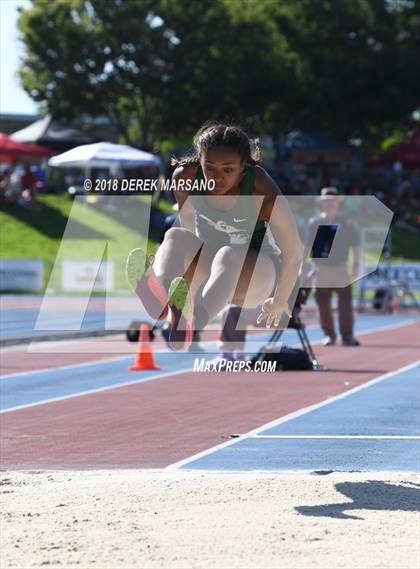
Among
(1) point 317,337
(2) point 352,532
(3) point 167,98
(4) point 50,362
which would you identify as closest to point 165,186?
(2) point 352,532

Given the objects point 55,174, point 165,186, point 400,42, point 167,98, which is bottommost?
point 165,186

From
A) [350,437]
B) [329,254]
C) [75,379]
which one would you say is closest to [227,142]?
[350,437]

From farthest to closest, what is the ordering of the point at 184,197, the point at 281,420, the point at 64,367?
the point at 64,367 → the point at 281,420 → the point at 184,197

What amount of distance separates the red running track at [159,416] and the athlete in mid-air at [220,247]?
121 cm

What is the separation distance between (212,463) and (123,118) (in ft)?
143

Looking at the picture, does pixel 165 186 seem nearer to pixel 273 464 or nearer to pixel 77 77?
pixel 273 464

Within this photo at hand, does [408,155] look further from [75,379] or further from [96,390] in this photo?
[96,390]

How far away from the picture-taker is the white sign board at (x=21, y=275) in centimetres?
3097

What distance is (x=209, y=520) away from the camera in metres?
6.44

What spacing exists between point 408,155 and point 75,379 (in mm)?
35449

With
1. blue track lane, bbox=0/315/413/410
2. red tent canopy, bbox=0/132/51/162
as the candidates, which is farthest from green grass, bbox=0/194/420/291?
blue track lane, bbox=0/315/413/410

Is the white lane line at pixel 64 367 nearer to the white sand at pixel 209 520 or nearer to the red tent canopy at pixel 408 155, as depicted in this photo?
the white sand at pixel 209 520

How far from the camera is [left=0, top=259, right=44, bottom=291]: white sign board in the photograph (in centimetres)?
3097

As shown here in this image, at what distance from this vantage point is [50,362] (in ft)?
53.7
